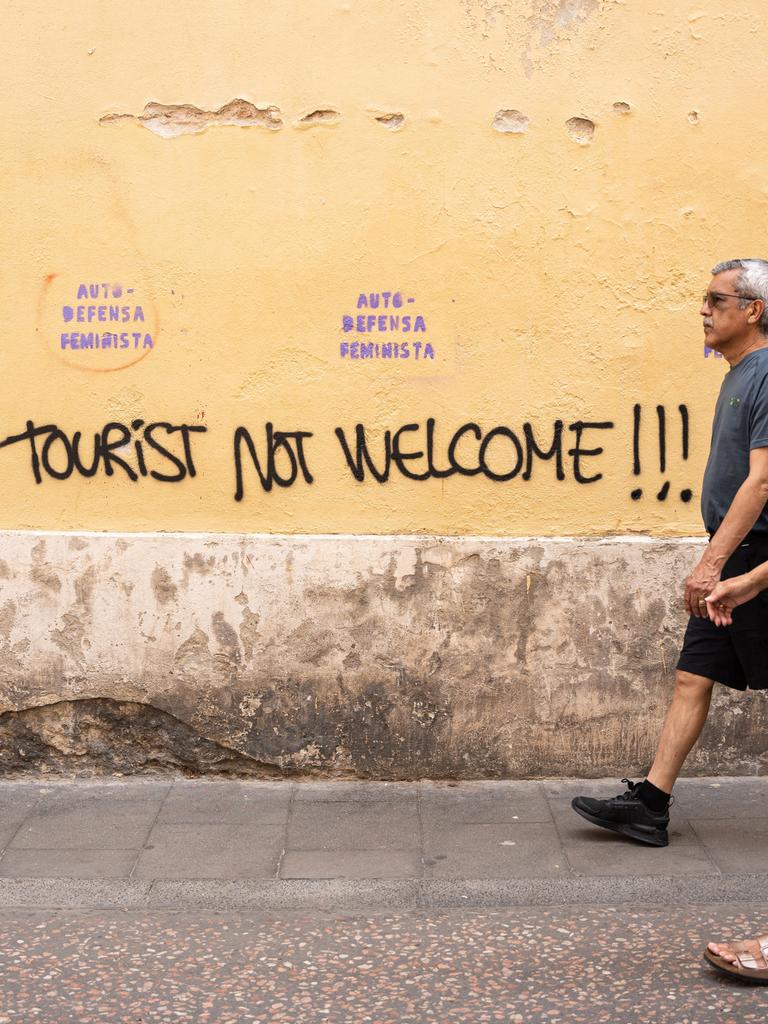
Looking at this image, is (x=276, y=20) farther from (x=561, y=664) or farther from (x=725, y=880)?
(x=725, y=880)

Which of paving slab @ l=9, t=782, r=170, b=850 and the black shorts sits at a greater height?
the black shorts

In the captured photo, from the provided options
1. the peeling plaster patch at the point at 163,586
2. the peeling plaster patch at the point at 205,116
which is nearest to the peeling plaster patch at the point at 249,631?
the peeling plaster patch at the point at 163,586

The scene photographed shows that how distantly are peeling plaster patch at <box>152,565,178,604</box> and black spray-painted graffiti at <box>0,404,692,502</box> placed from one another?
354mm

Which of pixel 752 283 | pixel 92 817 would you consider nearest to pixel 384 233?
pixel 752 283

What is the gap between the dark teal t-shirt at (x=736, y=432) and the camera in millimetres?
3877

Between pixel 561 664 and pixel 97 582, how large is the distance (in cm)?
178

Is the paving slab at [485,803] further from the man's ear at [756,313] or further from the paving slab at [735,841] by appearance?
the man's ear at [756,313]

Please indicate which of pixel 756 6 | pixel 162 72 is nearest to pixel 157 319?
pixel 162 72

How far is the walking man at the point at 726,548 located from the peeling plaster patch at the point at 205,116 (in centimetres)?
178

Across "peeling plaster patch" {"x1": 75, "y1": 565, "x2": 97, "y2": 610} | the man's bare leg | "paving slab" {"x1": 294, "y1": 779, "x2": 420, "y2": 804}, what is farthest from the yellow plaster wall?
"paving slab" {"x1": 294, "y1": 779, "x2": 420, "y2": 804}

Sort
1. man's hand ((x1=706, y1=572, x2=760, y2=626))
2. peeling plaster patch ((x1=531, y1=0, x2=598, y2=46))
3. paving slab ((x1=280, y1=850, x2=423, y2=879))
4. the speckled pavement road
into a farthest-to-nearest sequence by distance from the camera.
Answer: peeling plaster patch ((x1=531, y1=0, x2=598, y2=46)), paving slab ((x1=280, y1=850, x2=423, y2=879)), man's hand ((x1=706, y1=572, x2=760, y2=626)), the speckled pavement road

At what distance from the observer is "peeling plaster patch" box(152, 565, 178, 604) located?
479 centimetres

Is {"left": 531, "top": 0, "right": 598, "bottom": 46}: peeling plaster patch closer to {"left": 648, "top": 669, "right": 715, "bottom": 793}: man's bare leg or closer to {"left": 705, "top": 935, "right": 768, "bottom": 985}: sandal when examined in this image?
{"left": 648, "top": 669, "right": 715, "bottom": 793}: man's bare leg

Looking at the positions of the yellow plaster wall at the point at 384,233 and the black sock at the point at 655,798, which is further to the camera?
the yellow plaster wall at the point at 384,233
